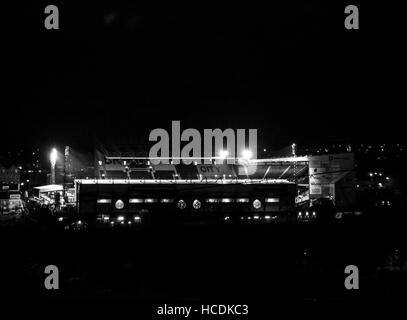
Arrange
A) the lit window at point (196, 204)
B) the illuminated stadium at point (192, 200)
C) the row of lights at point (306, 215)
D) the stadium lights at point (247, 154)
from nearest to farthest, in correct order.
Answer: the row of lights at point (306, 215)
the illuminated stadium at point (192, 200)
the lit window at point (196, 204)
the stadium lights at point (247, 154)

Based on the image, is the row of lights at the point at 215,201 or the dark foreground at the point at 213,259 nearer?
the dark foreground at the point at 213,259

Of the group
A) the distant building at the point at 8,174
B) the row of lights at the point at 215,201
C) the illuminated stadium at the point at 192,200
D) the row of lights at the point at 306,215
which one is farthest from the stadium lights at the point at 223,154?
the distant building at the point at 8,174

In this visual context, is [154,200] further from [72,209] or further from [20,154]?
[20,154]

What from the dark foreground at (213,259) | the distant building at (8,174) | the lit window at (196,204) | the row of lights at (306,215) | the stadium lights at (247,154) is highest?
the stadium lights at (247,154)

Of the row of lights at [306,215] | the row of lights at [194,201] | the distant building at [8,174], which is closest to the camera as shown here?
the row of lights at [306,215]

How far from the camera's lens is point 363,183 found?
2069 cm

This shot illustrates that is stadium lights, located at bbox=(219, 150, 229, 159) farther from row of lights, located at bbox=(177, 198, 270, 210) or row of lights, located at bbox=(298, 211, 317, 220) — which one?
row of lights, located at bbox=(298, 211, 317, 220)

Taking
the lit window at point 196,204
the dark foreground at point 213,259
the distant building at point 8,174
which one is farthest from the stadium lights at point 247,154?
the distant building at point 8,174

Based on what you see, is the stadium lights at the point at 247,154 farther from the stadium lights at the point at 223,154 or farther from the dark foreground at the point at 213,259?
the dark foreground at the point at 213,259

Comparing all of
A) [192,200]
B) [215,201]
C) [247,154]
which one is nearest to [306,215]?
[215,201]

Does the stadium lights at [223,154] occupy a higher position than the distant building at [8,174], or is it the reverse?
the stadium lights at [223,154]

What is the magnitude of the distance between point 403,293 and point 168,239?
7.17 metres

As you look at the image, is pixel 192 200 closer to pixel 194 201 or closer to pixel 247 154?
pixel 194 201
